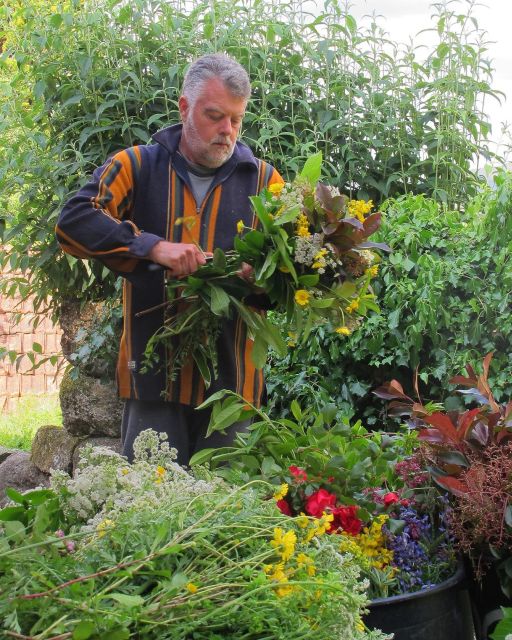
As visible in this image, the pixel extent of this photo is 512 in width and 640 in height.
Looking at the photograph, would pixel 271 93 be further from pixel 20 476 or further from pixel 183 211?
pixel 20 476

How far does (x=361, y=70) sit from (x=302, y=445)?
2.63 meters

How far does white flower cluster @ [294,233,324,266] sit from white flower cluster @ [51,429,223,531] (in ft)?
2.74

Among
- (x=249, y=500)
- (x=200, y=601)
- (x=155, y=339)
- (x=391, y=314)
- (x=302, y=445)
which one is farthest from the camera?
(x=391, y=314)

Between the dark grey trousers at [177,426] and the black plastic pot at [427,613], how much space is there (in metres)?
0.99

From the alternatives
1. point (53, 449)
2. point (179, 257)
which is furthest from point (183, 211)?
point (53, 449)

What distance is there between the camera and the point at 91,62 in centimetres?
410

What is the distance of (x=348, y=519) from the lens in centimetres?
189

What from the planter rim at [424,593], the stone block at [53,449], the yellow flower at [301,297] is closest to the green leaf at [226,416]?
the yellow flower at [301,297]

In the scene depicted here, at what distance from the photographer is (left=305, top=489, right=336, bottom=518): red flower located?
1848mm

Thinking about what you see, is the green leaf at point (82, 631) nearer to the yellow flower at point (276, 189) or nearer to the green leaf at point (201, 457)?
the green leaf at point (201, 457)

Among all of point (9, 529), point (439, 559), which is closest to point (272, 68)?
point (439, 559)

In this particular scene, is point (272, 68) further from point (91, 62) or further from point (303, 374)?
point (303, 374)

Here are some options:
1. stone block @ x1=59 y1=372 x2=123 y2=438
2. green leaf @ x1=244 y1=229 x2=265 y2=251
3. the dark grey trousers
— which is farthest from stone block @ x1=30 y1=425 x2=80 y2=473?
green leaf @ x1=244 y1=229 x2=265 y2=251

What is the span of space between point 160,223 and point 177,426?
0.63m
